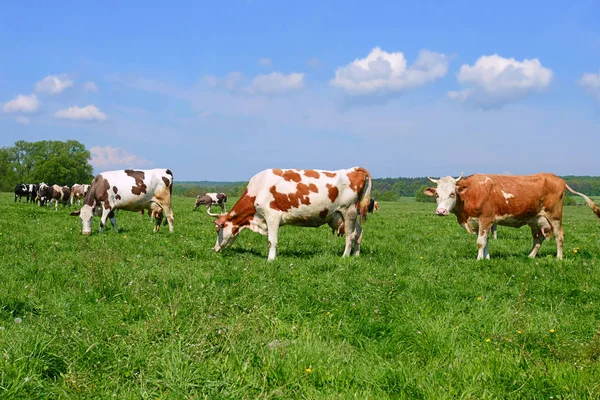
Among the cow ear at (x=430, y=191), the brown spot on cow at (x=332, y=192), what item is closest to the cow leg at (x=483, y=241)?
the cow ear at (x=430, y=191)

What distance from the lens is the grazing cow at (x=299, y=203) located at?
1170 centimetres

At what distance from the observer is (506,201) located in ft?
39.9

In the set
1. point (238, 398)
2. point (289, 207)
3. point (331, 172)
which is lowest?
point (238, 398)

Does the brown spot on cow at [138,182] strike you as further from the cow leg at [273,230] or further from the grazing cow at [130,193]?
the cow leg at [273,230]

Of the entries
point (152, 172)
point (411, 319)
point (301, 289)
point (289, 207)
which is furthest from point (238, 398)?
point (152, 172)

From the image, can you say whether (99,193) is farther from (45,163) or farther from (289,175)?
(45,163)

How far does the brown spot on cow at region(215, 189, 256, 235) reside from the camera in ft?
39.6

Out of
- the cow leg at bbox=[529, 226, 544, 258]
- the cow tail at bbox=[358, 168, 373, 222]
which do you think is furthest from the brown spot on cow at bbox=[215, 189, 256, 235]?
the cow leg at bbox=[529, 226, 544, 258]

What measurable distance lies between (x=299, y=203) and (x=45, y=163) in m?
88.6

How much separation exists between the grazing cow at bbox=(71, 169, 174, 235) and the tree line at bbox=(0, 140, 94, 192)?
7686 centimetres

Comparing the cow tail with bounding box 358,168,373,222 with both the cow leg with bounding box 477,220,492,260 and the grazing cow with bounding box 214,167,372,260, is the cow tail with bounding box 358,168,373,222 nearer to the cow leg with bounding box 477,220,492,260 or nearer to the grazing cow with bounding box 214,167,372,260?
the grazing cow with bounding box 214,167,372,260

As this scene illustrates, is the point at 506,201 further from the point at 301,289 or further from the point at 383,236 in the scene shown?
the point at 301,289

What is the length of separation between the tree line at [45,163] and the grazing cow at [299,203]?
8435 cm

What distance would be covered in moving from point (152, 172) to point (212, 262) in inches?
370
